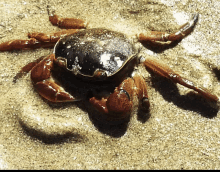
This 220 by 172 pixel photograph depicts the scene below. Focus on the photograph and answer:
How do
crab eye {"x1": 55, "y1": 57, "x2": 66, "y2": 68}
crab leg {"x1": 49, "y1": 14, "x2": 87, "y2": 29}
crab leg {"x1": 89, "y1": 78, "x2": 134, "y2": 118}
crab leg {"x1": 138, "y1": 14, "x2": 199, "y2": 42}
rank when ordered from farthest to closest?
crab leg {"x1": 49, "y1": 14, "x2": 87, "y2": 29} < crab leg {"x1": 138, "y1": 14, "x2": 199, "y2": 42} < crab eye {"x1": 55, "y1": 57, "x2": 66, "y2": 68} < crab leg {"x1": 89, "y1": 78, "x2": 134, "y2": 118}

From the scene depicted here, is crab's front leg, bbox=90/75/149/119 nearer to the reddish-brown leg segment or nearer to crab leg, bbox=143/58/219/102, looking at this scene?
crab leg, bbox=143/58/219/102

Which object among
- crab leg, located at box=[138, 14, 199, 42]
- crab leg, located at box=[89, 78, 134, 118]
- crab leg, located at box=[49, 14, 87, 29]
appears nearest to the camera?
crab leg, located at box=[89, 78, 134, 118]

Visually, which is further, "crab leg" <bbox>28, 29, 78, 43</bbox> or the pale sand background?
"crab leg" <bbox>28, 29, 78, 43</bbox>

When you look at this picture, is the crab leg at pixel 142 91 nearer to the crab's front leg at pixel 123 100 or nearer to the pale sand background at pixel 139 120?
the crab's front leg at pixel 123 100

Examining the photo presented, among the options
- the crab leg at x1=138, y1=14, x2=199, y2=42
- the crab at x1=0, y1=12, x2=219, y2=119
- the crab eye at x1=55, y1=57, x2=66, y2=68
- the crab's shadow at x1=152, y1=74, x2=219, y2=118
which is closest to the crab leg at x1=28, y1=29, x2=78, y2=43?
the crab at x1=0, y1=12, x2=219, y2=119

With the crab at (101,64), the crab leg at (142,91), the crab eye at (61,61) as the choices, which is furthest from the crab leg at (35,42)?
the crab leg at (142,91)

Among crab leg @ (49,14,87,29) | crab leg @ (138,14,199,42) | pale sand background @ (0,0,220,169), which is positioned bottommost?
pale sand background @ (0,0,220,169)

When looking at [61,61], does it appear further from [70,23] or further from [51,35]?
[70,23]

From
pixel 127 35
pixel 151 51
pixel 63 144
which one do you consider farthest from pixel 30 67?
pixel 151 51
